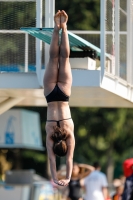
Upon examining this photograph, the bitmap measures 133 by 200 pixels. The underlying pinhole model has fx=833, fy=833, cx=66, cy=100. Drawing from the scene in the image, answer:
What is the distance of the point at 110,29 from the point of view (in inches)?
632

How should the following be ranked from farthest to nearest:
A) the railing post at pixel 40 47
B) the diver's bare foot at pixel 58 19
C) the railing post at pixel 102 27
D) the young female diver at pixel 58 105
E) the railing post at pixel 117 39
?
the railing post at pixel 117 39 < the railing post at pixel 40 47 < the railing post at pixel 102 27 < the young female diver at pixel 58 105 < the diver's bare foot at pixel 58 19

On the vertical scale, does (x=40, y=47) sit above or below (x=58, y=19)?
below

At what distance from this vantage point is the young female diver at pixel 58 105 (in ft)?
41.9

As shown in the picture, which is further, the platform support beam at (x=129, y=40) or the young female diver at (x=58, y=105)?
the platform support beam at (x=129, y=40)

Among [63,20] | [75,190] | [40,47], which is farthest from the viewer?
[75,190]

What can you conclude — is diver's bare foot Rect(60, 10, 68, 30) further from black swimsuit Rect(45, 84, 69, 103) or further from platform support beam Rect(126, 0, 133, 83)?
platform support beam Rect(126, 0, 133, 83)

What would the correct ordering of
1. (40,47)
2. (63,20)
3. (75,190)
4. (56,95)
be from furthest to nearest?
(75,190) → (40,47) → (56,95) → (63,20)

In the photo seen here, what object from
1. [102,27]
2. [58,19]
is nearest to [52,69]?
[58,19]

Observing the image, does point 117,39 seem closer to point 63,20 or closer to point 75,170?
point 63,20

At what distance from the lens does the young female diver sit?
12766mm

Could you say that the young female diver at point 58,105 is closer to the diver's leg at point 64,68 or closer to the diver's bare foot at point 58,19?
the diver's leg at point 64,68

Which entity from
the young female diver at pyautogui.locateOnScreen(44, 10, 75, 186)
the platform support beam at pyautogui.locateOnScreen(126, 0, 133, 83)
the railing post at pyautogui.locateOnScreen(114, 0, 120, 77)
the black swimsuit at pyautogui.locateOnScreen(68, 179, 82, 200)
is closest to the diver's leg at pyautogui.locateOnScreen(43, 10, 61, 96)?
the young female diver at pyautogui.locateOnScreen(44, 10, 75, 186)

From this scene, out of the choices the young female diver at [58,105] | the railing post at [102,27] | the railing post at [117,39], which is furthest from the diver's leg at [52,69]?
the railing post at [117,39]

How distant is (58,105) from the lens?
13.0 m
